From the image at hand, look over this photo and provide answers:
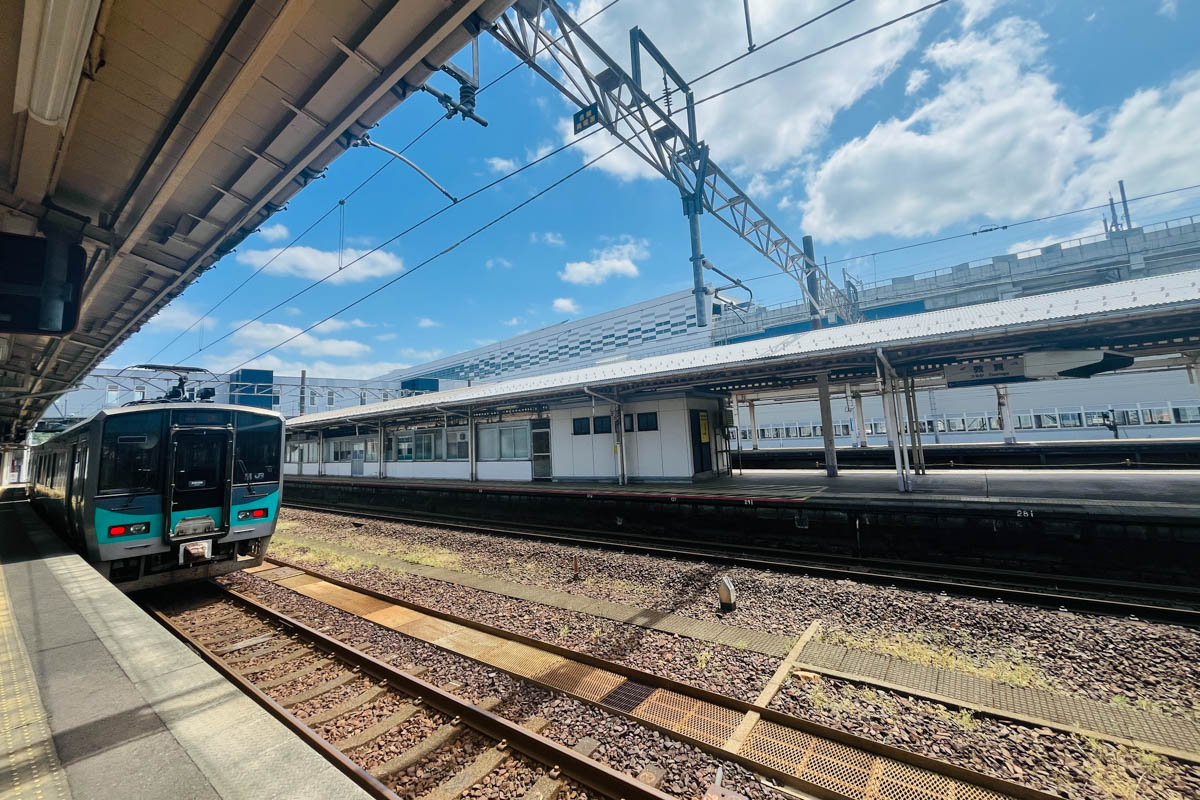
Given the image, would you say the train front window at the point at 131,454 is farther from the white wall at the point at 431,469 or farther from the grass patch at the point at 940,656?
the white wall at the point at 431,469

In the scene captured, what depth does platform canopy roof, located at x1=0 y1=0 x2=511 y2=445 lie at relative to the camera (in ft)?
10.2

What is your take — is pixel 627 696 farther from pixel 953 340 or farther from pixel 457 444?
pixel 457 444

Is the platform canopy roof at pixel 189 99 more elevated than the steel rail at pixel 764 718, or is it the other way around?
the platform canopy roof at pixel 189 99

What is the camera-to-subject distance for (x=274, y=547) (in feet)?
35.5

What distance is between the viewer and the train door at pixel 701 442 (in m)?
14.1

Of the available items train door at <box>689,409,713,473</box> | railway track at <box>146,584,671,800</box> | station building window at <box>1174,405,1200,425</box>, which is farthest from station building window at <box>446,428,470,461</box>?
station building window at <box>1174,405,1200,425</box>

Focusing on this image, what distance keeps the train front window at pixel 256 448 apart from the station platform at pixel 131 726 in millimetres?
3050

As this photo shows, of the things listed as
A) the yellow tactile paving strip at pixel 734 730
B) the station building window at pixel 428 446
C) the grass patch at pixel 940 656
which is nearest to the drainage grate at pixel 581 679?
the yellow tactile paving strip at pixel 734 730

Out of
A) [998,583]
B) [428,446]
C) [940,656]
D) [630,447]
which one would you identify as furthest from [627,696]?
[428,446]

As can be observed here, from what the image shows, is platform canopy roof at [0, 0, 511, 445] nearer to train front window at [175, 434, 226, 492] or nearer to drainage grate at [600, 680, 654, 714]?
train front window at [175, 434, 226, 492]

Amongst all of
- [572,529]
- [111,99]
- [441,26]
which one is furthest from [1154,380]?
[111,99]

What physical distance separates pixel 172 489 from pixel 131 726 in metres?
5.01

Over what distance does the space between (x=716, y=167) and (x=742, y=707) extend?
17.3m

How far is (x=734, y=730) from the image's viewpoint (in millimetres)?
3594
